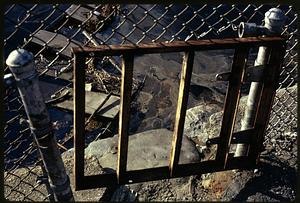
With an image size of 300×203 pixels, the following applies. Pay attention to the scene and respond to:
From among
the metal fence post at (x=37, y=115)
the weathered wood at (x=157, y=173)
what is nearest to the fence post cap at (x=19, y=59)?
the metal fence post at (x=37, y=115)

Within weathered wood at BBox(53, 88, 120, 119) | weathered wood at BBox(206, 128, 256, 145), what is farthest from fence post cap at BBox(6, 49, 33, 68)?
weathered wood at BBox(53, 88, 120, 119)

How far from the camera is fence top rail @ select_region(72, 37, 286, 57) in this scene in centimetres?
203

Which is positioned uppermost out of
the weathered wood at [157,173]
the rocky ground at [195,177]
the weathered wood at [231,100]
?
the weathered wood at [231,100]

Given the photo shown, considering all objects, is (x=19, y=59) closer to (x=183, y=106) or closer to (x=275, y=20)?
(x=183, y=106)

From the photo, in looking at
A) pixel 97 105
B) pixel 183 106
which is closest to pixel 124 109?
pixel 183 106

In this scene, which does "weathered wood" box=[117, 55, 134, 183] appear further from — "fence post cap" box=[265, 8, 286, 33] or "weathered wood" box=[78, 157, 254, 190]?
"fence post cap" box=[265, 8, 286, 33]

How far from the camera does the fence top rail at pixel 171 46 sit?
2031 mm

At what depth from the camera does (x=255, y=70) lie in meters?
2.43

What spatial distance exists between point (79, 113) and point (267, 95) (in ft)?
3.88

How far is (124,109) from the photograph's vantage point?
2.29m

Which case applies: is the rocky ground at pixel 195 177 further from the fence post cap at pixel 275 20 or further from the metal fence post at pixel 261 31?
the fence post cap at pixel 275 20

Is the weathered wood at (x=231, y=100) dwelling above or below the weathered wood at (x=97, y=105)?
above

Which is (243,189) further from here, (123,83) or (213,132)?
(123,83)

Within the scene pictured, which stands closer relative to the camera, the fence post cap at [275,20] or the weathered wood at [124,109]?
the weathered wood at [124,109]
